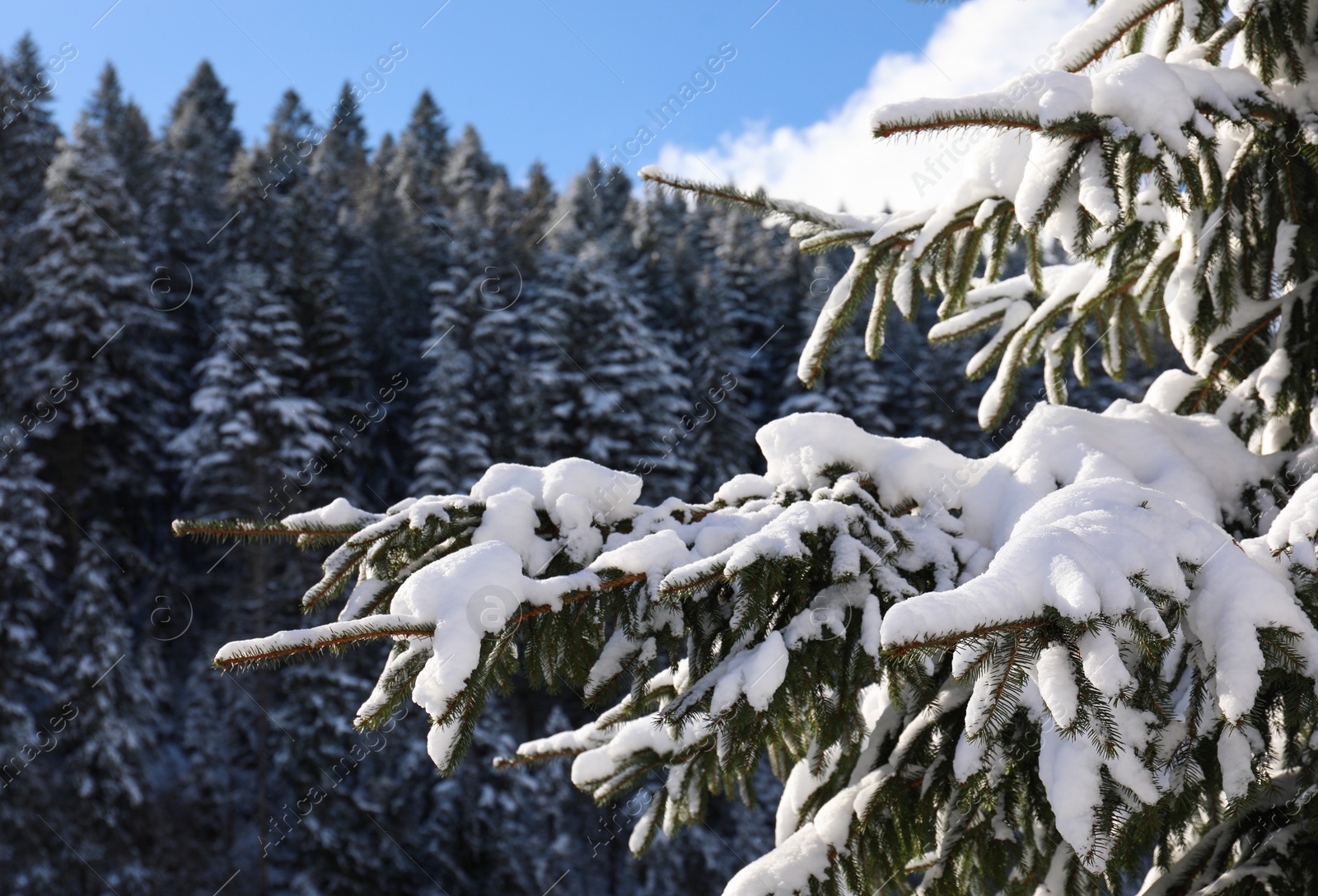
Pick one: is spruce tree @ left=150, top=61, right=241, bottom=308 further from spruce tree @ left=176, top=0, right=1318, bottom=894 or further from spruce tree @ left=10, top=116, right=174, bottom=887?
spruce tree @ left=176, top=0, right=1318, bottom=894

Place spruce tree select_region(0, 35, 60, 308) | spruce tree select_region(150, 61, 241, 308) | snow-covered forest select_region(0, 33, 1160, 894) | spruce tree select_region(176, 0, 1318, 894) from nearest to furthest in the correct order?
1. spruce tree select_region(176, 0, 1318, 894)
2. snow-covered forest select_region(0, 33, 1160, 894)
3. spruce tree select_region(0, 35, 60, 308)
4. spruce tree select_region(150, 61, 241, 308)

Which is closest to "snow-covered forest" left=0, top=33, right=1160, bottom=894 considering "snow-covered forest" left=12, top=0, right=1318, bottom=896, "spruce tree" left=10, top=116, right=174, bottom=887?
"spruce tree" left=10, top=116, right=174, bottom=887

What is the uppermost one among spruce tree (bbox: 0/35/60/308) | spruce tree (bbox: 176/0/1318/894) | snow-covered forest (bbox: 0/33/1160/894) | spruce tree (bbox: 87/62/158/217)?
spruce tree (bbox: 87/62/158/217)

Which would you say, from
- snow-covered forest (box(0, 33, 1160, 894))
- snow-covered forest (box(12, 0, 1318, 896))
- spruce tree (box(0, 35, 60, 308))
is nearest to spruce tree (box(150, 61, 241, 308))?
snow-covered forest (box(0, 33, 1160, 894))

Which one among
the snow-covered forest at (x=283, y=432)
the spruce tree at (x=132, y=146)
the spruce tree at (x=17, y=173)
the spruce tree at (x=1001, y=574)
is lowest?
the spruce tree at (x=1001, y=574)

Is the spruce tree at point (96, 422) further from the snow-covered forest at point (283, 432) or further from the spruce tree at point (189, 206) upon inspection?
the spruce tree at point (189, 206)

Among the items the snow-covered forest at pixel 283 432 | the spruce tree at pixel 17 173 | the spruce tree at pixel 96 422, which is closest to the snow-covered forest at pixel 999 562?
the snow-covered forest at pixel 283 432

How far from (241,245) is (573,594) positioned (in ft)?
111

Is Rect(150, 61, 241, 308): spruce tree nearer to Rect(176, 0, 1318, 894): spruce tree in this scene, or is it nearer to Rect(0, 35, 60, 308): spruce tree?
Rect(0, 35, 60, 308): spruce tree

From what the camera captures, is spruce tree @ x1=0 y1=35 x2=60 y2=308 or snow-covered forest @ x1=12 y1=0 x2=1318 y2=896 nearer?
snow-covered forest @ x1=12 y1=0 x2=1318 y2=896

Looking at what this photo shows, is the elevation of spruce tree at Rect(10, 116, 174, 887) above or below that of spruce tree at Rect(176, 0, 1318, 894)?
above

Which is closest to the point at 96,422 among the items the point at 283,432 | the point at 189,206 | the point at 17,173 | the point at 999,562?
the point at 283,432

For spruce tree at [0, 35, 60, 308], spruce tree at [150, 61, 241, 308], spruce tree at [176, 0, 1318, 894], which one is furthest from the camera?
spruce tree at [150, 61, 241, 308]

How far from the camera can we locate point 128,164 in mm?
39188
